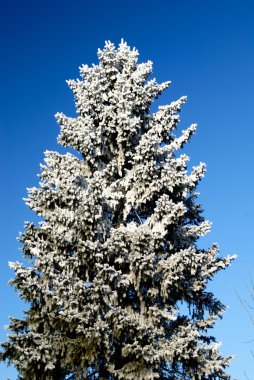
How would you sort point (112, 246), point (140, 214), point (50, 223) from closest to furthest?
1. point (112, 246)
2. point (50, 223)
3. point (140, 214)

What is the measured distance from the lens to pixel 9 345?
34.2 feet

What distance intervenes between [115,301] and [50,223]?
2894mm

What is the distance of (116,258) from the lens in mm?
11438

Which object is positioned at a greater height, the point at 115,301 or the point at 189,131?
the point at 189,131

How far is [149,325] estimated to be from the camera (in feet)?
34.2

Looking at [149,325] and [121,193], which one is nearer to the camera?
[149,325]

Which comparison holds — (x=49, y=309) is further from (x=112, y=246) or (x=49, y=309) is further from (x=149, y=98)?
(x=149, y=98)

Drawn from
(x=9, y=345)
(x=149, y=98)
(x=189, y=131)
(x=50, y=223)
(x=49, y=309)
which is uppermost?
(x=149, y=98)

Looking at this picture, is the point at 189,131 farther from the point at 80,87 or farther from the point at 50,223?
the point at 50,223

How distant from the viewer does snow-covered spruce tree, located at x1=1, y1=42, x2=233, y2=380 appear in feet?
33.3

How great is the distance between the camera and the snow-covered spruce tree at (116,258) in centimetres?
1016

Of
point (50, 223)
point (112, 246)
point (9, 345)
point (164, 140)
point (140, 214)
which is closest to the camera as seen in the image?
point (9, 345)

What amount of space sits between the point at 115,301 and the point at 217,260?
3.43 metres

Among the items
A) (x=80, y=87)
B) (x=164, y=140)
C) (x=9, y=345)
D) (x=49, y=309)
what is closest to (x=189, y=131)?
(x=164, y=140)
